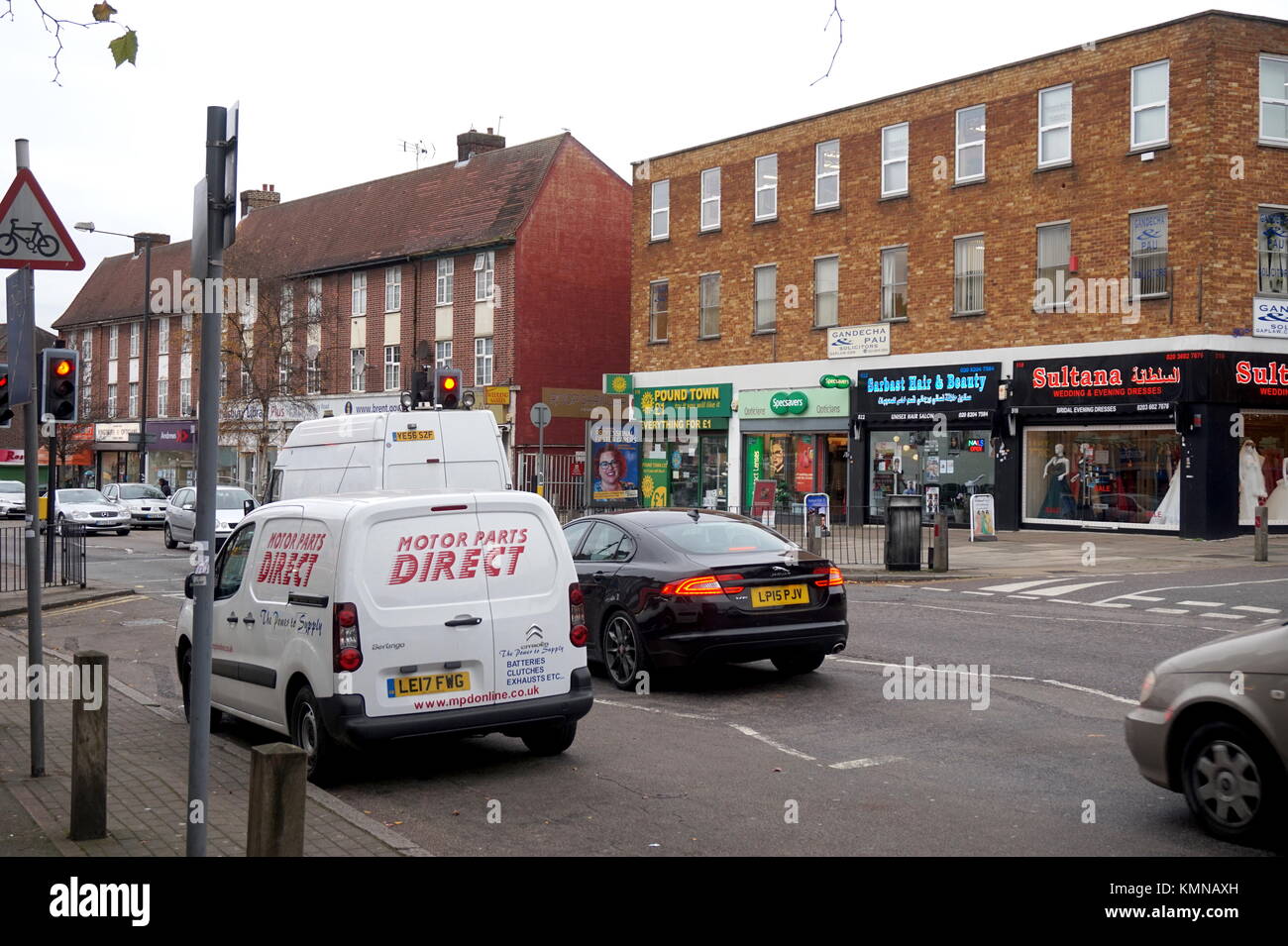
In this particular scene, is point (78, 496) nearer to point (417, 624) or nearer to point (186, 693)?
point (186, 693)

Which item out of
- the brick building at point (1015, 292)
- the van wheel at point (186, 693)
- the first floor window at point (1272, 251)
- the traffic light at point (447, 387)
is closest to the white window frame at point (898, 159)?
the brick building at point (1015, 292)

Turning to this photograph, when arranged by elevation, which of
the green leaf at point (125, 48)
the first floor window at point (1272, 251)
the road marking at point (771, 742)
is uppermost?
the first floor window at point (1272, 251)

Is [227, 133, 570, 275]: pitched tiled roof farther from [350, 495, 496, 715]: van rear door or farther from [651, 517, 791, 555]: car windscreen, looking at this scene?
[350, 495, 496, 715]: van rear door

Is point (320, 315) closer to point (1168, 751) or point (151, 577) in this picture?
point (151, 577)

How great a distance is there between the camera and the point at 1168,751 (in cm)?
627

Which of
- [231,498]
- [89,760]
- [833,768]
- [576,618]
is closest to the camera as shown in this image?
[89,760]

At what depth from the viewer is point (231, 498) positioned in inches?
1190

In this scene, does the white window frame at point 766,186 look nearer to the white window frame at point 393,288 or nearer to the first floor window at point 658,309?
the first floor window at point 658,309

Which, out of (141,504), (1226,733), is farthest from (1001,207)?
(141,504)

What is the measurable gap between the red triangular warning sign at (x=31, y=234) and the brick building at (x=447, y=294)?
29.9 meters

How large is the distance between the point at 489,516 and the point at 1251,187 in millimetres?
23607

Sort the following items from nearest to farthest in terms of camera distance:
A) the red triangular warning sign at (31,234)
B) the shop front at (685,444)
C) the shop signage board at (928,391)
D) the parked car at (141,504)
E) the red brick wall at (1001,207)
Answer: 1. the red triangular warning sign at (31,234)
2. the red brick wall at (1001,207)
3. the shop signage board at (928,391)
4. the shop front at (685,444)
5. the parked car at (141,504)

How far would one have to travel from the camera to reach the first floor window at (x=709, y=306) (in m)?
37.6

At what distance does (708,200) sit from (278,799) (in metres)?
34.8
